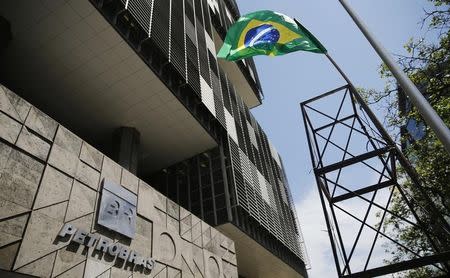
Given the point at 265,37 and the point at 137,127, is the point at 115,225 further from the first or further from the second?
the point at 137,127

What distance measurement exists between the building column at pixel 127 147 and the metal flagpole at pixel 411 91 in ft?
43.3

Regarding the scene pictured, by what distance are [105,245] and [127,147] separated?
29.2 feet

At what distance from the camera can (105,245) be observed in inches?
382

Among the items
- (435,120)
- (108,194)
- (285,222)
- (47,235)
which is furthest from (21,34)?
(285,222)

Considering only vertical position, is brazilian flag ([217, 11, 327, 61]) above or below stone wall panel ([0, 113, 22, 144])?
above

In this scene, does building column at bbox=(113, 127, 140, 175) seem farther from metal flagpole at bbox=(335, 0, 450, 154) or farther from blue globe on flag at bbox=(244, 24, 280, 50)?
metal flagpole at bbox=(335, 0, 450, 154)

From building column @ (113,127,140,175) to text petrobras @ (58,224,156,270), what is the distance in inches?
279

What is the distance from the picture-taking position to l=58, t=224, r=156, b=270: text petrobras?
8656 millimetres

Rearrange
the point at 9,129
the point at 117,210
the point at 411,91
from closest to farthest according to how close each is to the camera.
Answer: the point at 411,91 < the point at 9,129 < the point at 117,210

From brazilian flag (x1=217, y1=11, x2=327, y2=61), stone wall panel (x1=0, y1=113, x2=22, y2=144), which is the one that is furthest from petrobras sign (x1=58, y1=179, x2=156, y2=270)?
brazilian flag (x1=217, y1=11, x2=327, y2=61)

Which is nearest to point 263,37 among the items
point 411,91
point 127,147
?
point 411,91

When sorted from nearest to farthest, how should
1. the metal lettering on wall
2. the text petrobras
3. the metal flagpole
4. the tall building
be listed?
the metal flagpole, the text petrobras, the tall building, the metal lettering on wall

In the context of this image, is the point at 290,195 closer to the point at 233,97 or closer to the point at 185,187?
the point at 233,97

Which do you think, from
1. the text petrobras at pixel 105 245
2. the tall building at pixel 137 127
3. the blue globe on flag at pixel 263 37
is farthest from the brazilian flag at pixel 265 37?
the text petrobras at pixel 105 245
